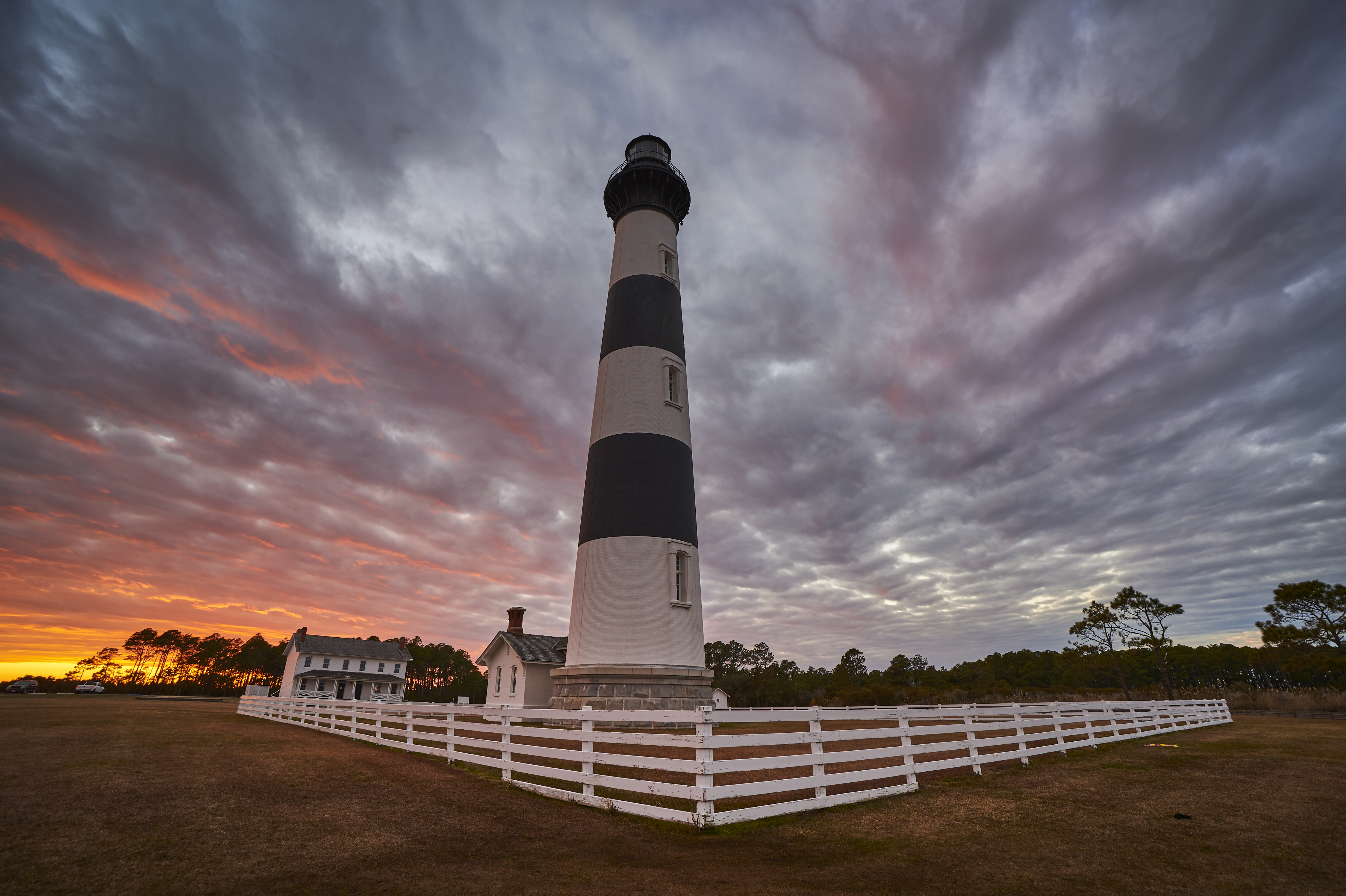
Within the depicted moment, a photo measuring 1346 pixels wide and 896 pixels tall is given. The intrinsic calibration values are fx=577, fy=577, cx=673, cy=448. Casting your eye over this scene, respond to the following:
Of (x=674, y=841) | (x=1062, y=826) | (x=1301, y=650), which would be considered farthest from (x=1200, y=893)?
(x=1301, y=650)

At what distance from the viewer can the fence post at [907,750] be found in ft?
28.4

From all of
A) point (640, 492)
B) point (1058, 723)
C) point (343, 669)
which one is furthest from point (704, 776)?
point (343, 669)

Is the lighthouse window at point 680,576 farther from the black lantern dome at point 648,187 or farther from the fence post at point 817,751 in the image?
the black lantern dome at point 648,187

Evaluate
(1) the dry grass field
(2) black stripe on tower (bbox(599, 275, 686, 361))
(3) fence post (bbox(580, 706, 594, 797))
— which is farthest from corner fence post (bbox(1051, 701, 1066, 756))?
(2) black stripe on tower (bbox(599, 275, 686, 361))

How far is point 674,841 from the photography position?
600 centimetres

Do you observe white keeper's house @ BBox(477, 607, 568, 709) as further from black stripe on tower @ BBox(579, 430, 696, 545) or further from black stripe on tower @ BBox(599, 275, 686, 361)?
black stripe on tower @ BBox(599, 275, 686, 361)

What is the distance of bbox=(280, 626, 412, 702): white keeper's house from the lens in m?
46.8

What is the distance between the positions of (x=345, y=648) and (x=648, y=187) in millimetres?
47780

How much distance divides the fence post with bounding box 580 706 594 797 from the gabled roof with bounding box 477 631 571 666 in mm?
21422

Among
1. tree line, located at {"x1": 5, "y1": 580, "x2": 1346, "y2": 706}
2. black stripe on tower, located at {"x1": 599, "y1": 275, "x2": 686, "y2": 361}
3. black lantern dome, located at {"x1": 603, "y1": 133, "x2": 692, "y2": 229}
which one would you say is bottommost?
tree line, located at {"x1": 5, "y1": 580, "x2": 1346, "y2": 706}

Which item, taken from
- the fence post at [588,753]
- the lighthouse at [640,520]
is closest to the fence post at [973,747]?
the fence post at [588,753]

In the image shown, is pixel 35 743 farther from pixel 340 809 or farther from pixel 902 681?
pixel 902 681

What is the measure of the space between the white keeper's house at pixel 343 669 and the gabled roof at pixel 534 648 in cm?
2134

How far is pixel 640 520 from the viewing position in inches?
667
